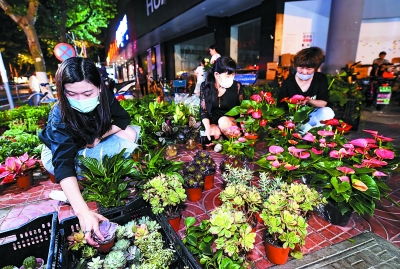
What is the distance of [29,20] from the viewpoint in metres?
9.18

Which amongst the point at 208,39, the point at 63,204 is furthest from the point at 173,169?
the point at 208,39

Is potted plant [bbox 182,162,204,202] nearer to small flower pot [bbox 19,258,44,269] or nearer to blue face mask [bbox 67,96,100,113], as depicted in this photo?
blue face mask [bbox 67,96,100,113]

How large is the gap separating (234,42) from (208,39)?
3082 mm

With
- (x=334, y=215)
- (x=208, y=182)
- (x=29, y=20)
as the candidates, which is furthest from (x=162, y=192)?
(x=29, y=20)

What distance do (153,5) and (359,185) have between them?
14.6 meters

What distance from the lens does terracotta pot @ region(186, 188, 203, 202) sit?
2.75 meters

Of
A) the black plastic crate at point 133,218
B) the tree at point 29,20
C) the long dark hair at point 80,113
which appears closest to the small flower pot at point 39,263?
the black plastic crate at point 133,218

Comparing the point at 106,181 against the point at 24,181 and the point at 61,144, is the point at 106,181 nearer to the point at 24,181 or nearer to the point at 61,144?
the point at 61,144

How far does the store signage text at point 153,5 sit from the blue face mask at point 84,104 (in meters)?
11.7

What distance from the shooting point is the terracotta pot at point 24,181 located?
332cm

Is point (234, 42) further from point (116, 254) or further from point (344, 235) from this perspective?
point (116, 254)

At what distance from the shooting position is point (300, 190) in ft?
6.11

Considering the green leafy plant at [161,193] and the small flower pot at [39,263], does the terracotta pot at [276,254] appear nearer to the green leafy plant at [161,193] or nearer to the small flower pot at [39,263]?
the green leafy plant at [161,193]

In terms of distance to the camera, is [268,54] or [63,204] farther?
[268,54]
